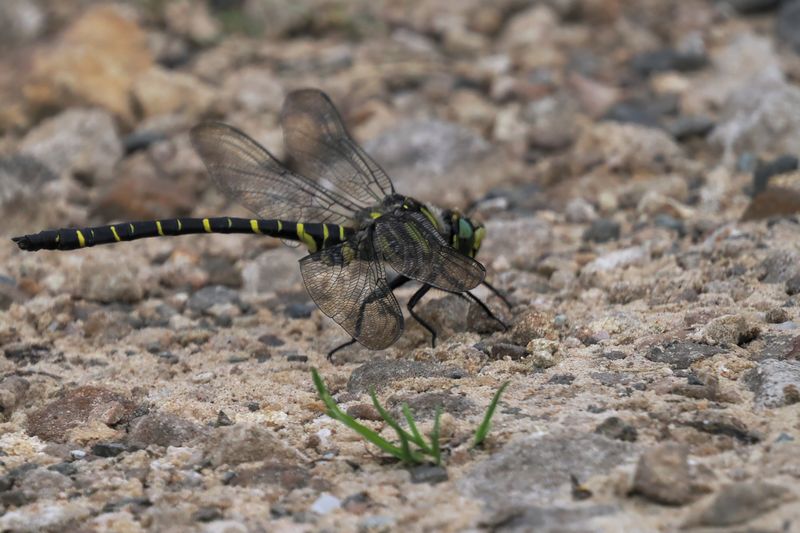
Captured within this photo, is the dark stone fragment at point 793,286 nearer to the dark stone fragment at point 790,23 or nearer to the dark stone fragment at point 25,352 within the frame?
the dark stone fragment at point 25,352

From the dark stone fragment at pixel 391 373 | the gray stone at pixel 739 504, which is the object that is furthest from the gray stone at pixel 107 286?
the gray stone at pixel 739 504

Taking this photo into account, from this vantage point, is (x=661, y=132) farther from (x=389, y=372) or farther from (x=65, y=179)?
(x=65, y=179)

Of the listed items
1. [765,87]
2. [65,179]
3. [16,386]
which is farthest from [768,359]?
[65,179]

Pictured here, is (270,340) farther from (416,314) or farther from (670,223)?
(670,223)

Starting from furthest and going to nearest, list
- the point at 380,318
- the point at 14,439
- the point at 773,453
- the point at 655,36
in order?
the point at 655,36 → the point at 380,318 → the point at 14,439 → the point at 773,453

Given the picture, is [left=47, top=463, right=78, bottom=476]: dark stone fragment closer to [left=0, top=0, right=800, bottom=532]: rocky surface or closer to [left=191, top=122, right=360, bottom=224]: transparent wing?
[left=0, top=0, right=800, bottom=532]: rocky surface

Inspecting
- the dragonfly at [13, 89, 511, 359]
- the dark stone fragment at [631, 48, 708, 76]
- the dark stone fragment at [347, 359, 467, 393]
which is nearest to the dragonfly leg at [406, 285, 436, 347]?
the dragonfly at [13, 89, 511, 359]
